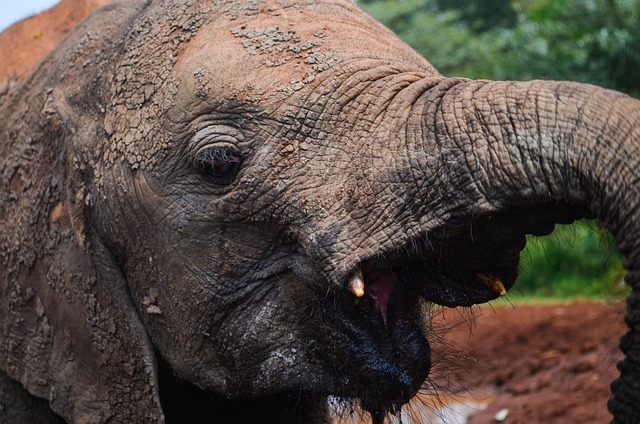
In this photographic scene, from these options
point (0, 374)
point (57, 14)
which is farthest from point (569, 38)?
point (0, 374)

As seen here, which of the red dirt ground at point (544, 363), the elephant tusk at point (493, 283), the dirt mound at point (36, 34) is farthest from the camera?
the red dirt ground at point (544, 363)

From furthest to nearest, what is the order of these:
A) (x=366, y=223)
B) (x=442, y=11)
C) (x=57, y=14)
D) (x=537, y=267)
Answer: (x=442, y=11), (x=537, y=267), (x=57, y=14), (x=366, y=223)

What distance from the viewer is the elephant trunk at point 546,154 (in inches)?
116

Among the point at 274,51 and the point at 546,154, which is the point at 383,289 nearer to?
the point at 546,154

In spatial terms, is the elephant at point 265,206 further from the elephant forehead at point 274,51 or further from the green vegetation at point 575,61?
the green vegetation at point 575,61

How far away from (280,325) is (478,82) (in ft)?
3.36

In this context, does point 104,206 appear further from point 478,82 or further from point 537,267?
point 537,267

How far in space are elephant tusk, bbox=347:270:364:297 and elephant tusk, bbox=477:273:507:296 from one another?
0.38 metres

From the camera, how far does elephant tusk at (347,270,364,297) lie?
348cm

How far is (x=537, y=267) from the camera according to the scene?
13945 mm

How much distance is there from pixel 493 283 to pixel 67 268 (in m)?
1.59

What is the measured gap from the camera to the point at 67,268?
425 centimetres

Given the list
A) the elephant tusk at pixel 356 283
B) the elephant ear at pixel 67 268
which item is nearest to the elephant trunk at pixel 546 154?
the elephant tusk at pixel 356 283

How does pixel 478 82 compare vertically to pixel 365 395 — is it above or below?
above
